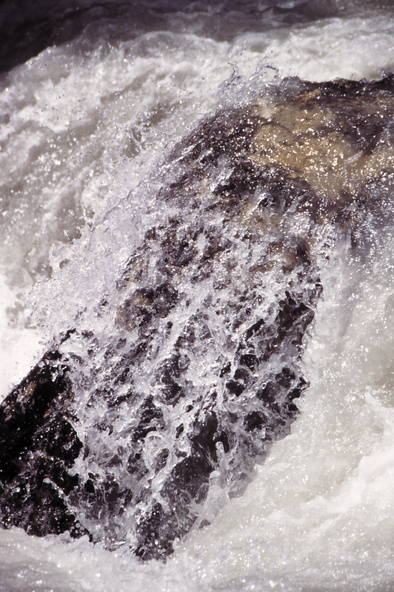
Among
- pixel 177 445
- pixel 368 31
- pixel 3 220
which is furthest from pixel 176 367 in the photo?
pixel 368 31

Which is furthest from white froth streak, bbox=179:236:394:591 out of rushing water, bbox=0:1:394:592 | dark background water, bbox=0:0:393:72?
dark background water, bbox=0:0:393:72

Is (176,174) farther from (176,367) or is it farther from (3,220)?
(3,220)

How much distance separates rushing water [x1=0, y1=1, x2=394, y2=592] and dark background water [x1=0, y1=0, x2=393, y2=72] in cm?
2

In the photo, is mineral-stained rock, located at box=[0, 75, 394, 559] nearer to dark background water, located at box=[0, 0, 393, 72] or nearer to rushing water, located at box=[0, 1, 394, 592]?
rushing water, located at box=[0, 1, 394, 592]

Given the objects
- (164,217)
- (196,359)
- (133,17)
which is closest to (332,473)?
(196,359)

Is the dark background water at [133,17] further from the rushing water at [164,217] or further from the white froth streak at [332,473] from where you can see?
the white froth streak at [332,473]

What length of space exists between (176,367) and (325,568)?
917 millimetres

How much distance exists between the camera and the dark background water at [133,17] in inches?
122

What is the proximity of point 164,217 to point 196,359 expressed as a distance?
617 millimetres

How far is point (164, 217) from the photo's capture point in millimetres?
1908

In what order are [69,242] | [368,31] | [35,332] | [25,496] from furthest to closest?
[368,31], [69,242], [35,332], [25,496]

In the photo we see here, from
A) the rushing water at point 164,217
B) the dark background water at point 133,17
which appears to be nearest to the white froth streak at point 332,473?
the rushing water at point 164,217

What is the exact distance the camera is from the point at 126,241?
1959 mm

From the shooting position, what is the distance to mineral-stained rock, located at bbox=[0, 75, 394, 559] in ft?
5.62
